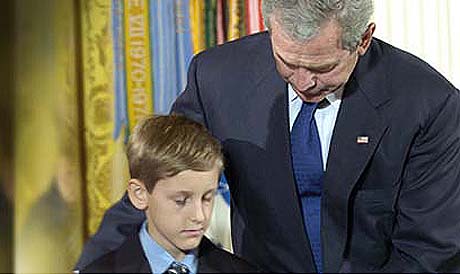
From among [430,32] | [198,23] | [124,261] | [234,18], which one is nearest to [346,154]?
Answer: [124,261]

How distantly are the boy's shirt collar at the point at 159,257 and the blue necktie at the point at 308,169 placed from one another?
20 centimetres

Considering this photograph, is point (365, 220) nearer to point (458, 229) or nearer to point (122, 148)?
point (458, 229)

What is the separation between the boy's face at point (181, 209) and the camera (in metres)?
1.03

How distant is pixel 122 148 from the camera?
1182mm

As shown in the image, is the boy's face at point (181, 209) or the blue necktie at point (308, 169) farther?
the blue necktie at point (308, 169)

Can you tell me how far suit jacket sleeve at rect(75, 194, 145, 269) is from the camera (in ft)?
3.47

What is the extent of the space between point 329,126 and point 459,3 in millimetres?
759

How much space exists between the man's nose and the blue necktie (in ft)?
0.16

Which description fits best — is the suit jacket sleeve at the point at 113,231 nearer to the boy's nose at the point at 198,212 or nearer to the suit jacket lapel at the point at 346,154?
the boy's nose at the point at 198,212

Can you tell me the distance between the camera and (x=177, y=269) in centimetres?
104

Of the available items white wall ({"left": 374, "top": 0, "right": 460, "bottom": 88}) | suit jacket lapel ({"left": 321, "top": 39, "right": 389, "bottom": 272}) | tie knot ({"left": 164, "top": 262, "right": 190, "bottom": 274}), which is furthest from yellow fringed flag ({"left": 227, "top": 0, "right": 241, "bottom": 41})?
tie knot ({"left": 164, "top": 262, "right": 190, "bottom": 274})

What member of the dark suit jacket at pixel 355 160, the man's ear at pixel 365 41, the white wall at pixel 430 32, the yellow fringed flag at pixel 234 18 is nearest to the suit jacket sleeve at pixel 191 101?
the dark suit jacket at pixel 355 160

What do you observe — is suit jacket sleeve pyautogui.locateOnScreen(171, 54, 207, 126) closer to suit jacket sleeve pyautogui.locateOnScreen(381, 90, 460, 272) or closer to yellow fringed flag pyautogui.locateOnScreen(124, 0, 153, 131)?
yellow fringed flag pyautogui.locateOnScreen(124, 0, 153, 131)

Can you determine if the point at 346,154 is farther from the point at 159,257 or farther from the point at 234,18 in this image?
the point at 234,18
